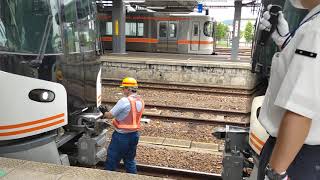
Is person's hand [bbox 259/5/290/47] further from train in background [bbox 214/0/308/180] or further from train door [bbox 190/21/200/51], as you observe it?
train door [bbox 190/21/200/51]

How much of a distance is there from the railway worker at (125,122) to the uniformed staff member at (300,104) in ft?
10.4

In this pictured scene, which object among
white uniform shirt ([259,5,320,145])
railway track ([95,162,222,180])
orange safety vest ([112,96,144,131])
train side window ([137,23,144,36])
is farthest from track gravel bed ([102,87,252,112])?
train side window ([137,23,144,36])

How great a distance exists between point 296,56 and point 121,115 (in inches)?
137

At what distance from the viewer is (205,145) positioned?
22.1 ft

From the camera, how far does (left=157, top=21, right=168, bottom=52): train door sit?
20812 mm

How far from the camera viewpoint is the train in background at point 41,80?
3.77 metres

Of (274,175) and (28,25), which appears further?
(28,25)

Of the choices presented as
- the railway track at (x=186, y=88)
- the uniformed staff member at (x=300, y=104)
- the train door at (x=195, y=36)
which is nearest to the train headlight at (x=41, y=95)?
the uniformed staff member at (x=300, y=104)

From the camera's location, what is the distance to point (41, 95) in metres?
3.89

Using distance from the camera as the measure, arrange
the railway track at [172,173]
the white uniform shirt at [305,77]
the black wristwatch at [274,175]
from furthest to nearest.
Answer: the railway track at [172,173] < the black wristwatch at [274,175] < the white uniform shirt at [305,77]

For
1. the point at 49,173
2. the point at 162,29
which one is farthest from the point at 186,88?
the point at 49,173

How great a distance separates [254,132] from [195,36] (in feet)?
59.6

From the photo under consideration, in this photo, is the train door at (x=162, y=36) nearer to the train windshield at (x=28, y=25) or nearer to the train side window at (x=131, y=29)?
the train side window at (x=131, y=29)

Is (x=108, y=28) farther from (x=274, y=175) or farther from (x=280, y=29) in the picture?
(x=274, y=175)
